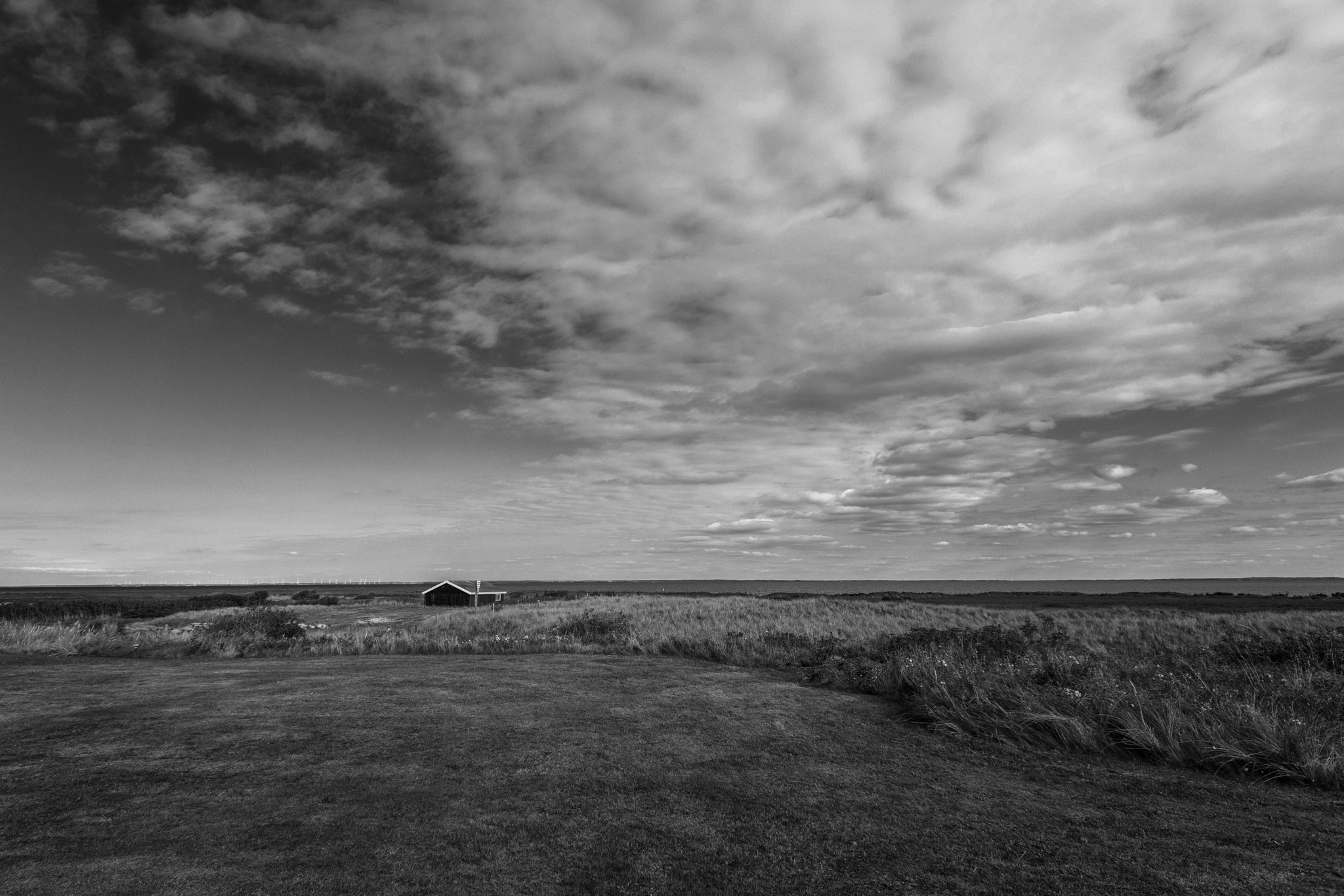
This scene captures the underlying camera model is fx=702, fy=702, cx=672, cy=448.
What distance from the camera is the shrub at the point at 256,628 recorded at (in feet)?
73.1

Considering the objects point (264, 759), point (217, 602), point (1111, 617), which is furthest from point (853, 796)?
point (217, 602)

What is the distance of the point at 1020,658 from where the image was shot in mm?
14273

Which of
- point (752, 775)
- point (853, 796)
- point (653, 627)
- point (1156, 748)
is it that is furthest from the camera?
point (653, 627)

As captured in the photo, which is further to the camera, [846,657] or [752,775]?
[846,657]

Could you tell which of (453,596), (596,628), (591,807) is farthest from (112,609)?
(591,807)

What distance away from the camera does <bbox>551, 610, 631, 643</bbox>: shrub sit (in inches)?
827

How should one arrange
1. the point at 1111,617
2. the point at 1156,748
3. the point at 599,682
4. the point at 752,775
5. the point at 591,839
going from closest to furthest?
the point at 591,839, the point at 752,775, the point at 1156,748, the point at 599,682, the point at 1111,617

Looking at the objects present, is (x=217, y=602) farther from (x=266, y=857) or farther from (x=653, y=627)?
(x=266, y=857)

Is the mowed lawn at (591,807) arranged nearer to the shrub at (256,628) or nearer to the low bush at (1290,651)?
the low bush at (1290,651)

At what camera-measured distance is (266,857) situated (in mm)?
4824

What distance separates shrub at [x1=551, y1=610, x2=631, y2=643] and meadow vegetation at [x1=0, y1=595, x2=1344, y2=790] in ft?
0.42

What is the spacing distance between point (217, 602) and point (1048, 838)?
249ft

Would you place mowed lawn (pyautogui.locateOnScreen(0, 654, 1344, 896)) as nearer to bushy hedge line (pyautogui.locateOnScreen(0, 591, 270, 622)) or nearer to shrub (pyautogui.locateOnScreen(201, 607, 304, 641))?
shrub (pyautogui.locateOnScreen(201, 607, 304, 641))

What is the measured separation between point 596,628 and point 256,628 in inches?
469
